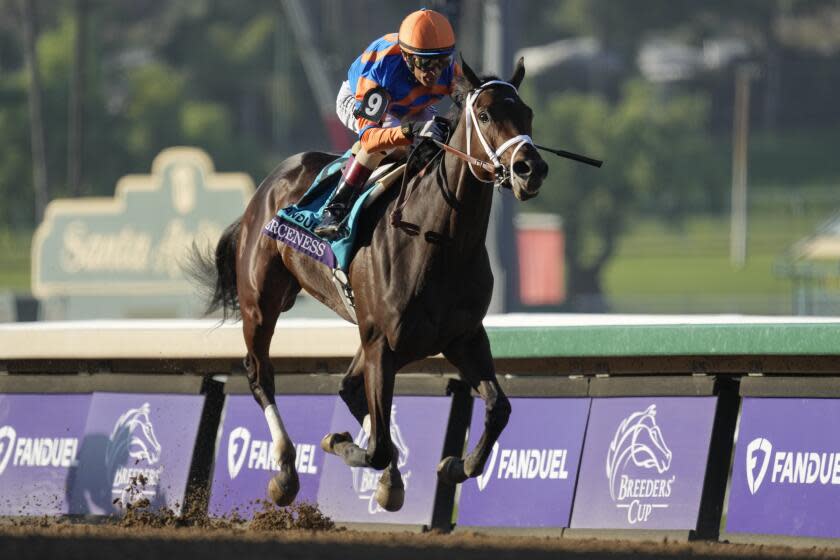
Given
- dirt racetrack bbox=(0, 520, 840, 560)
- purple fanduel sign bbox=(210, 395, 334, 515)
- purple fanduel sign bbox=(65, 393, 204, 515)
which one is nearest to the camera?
dirt racetrack bbox=(0, 520, 840, 560)

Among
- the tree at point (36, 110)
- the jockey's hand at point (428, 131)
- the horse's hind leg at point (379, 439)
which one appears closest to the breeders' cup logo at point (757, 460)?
the horse's hind leg at point (379, 439)

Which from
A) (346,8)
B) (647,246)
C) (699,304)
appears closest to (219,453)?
(699,304)

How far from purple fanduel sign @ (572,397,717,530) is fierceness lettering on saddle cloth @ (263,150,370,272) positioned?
167cm

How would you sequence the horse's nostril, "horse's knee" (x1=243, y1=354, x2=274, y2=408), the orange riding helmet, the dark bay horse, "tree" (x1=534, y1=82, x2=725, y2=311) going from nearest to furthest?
the horse's nostril, the dark bay horse, the orange riding helmet, "horse's knee" (x1=243, y1=354, x2=274, y2=408), "tree" (x1=534, y1=82, x2=725, y2=311)

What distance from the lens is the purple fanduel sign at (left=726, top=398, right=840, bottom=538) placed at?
22.5 ft

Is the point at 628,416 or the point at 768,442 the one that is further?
the point at 628,416

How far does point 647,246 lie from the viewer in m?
50.1

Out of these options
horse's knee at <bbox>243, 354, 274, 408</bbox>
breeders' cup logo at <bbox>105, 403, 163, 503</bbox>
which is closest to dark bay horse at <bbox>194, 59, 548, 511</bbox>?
horse's knee at <bbox>243, 354, 274, 408</bbox>

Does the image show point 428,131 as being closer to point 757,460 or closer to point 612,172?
point 757,460

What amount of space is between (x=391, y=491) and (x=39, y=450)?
3437 millimetres

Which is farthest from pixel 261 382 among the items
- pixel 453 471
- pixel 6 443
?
pixel 6 443

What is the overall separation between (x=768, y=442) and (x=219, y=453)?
3308 mm

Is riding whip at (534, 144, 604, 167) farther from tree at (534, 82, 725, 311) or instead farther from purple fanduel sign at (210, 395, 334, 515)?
tree at (534, 82, 725, 311)

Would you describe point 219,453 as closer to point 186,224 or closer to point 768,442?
point 768,442
